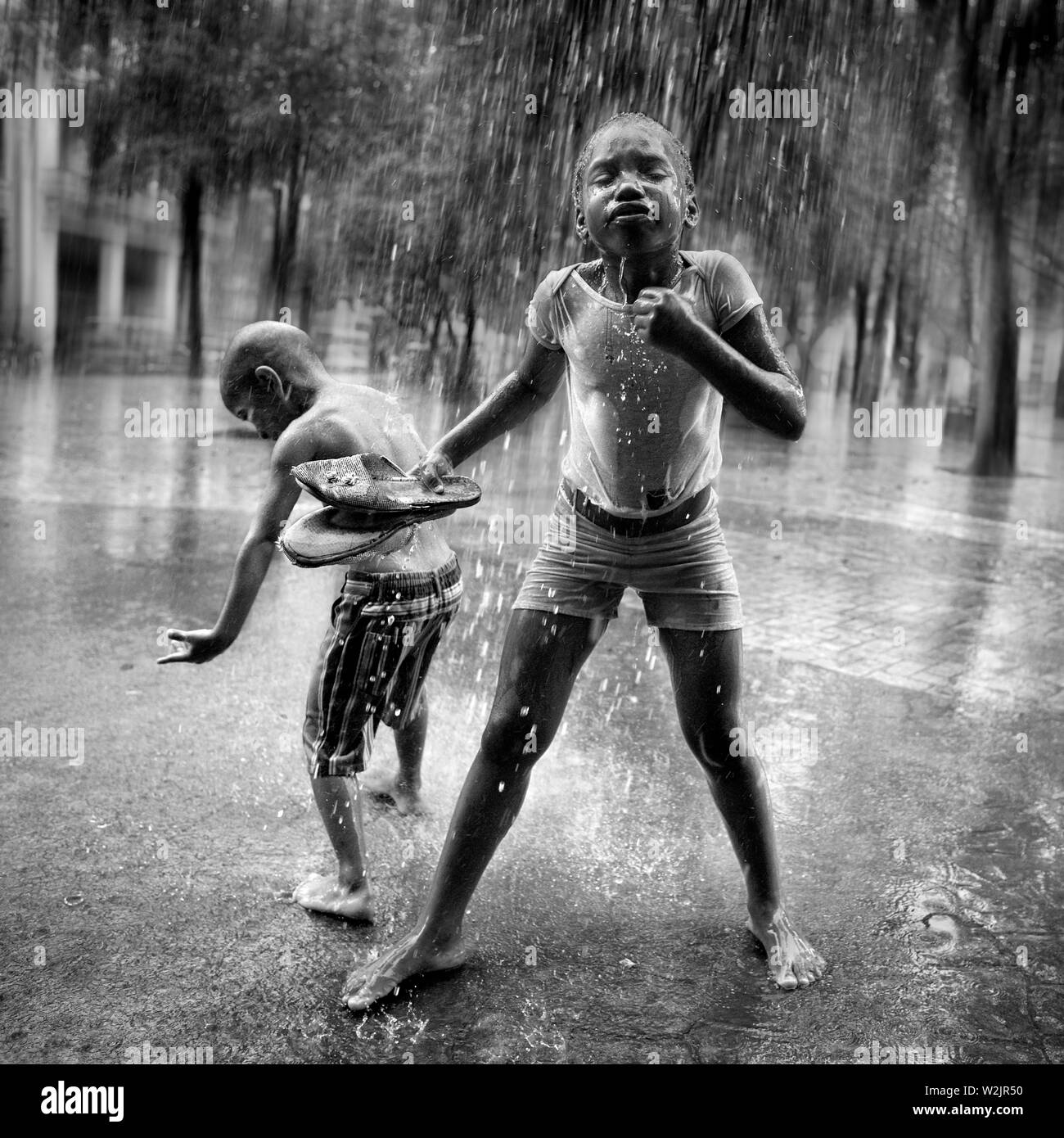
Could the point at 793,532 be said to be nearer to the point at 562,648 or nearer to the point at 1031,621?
the point at 1031,621

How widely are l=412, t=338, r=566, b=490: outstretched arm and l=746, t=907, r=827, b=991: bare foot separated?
4.82 ft

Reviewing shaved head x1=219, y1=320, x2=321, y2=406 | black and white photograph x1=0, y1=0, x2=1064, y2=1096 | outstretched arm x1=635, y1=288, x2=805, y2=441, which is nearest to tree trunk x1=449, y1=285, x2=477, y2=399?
black and white photograph x1=0, y1=0, x2=1064, y2=1096

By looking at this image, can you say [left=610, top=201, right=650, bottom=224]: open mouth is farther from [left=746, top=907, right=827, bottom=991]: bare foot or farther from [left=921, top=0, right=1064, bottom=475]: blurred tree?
[left=921, top=0, right=1064, bottom=475]: blurred tree

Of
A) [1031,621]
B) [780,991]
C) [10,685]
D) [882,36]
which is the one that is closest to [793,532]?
[1031,621]

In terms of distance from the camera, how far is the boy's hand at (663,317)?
2.35 metres

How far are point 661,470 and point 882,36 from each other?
14.9 metres

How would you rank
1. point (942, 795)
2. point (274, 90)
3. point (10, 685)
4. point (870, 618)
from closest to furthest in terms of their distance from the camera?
point (942, 795), point (10, 685), point (870, 618), point (274, 90)

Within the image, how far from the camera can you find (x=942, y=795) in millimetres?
4328

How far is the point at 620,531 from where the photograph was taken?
2.89 metres

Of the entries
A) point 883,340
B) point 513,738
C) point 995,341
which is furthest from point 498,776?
point 883,340

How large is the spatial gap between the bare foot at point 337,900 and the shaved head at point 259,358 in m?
1.40

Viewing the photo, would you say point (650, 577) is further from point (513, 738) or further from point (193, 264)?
point (193, 264)

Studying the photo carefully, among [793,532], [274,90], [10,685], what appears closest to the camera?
[10,685]

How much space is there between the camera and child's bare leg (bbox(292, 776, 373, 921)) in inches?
125
